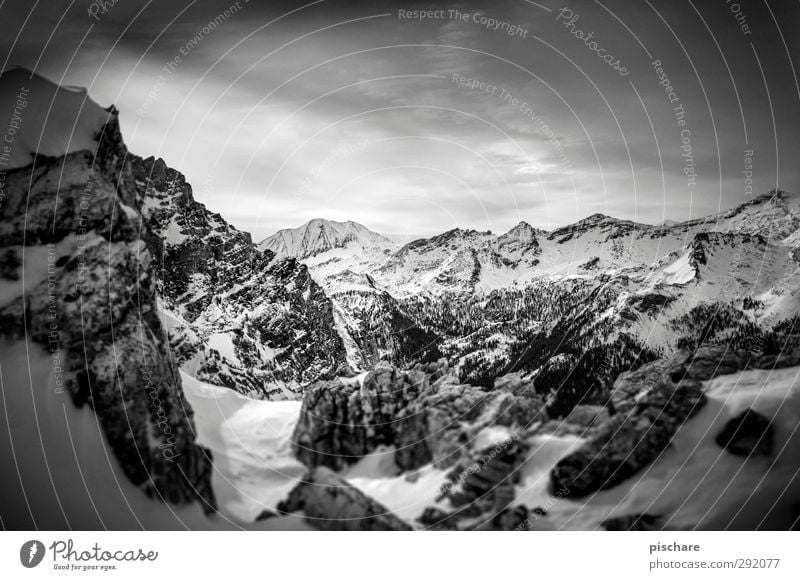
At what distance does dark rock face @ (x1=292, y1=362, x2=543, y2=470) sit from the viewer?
52.2 ft

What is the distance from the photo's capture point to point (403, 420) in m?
16.7

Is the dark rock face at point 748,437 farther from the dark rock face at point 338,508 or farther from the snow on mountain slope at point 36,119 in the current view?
the snow on mountain slope at point 36,119

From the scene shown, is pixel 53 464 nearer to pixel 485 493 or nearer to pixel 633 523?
pixel 485 493

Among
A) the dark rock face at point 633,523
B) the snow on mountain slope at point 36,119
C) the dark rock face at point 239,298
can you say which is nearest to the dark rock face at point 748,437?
the dark rock face at point 633,523

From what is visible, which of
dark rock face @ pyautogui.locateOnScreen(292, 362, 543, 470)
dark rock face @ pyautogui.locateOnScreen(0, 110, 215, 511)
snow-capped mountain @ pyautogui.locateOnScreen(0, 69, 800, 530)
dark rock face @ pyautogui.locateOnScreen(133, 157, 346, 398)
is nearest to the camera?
snow-capped mountain @ pyautogui.locateOnScreen(0, 69, 800, 530)

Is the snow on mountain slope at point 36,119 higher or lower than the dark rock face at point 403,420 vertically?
higher

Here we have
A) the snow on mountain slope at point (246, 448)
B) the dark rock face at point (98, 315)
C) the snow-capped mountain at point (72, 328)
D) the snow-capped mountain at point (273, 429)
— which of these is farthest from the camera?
the snow on mountain slope at point (246, 448)

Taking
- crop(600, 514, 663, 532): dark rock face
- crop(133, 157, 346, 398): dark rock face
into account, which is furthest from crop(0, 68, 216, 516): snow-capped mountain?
crop(133, 157, 346, 398): dark rock face

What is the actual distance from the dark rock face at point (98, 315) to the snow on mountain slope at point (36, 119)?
0.33 meters

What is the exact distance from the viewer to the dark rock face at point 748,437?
14.5 metres

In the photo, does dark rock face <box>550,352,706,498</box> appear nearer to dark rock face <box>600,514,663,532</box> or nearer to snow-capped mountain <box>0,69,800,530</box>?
snow-capped mountain <box>0,69,800,530</box>

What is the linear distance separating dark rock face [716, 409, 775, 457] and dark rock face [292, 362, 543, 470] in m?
5.32

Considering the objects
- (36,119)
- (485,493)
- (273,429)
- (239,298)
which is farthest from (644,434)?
(239,298)
